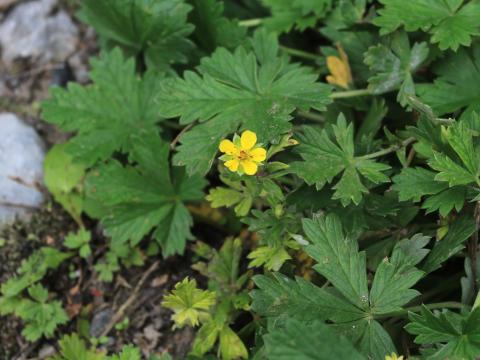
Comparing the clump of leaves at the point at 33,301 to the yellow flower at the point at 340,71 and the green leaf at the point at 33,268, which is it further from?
the yellow flower at the point at 340,71

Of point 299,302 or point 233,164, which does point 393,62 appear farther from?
point 299,302

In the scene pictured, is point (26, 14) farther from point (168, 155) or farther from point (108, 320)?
→ point (108, 320)

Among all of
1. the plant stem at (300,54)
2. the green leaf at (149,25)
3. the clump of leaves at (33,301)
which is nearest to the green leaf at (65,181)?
the clump of leaves at (33,301)

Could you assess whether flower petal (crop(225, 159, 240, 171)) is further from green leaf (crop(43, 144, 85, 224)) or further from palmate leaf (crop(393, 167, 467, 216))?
green leaf (crop(43, 144, 85, 224))

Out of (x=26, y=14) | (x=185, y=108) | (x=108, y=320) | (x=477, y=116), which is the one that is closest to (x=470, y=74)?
(x=477, y=116)

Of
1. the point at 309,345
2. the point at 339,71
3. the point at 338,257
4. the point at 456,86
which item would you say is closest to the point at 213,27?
the point at 339,71

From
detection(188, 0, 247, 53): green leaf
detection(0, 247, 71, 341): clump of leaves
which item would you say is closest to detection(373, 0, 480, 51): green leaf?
detection(188, 0, 247, 53): green leaf

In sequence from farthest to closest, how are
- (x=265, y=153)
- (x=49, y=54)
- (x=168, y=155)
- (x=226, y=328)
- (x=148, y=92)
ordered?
(x=49, y=54), (x=148, y=92), (x=168, y=155), (x=226, y=328), (x=265, y=153)
